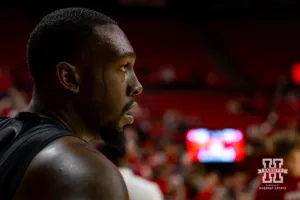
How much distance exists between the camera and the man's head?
3.33 ft

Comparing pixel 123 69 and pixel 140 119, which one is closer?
pixel 123 69

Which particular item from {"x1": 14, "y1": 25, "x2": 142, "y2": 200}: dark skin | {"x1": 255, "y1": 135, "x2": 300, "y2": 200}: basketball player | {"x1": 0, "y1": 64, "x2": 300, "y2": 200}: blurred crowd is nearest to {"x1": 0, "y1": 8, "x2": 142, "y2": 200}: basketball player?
{"x1": 14, "y1": 25, "x2": 142, "y2": 200}: dark skin

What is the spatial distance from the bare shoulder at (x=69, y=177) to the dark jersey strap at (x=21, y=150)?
15 millimetres

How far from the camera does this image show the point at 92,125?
3.48 feet

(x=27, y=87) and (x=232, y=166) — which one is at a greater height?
(x=27, y=87)

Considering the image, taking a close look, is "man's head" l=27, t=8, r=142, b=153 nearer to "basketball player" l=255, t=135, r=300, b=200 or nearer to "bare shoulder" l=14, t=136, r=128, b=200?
"bare shoulder" l=14, t=136, r=128, b=200

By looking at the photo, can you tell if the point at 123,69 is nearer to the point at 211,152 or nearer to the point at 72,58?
the point at 72,58

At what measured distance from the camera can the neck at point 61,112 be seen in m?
1.04

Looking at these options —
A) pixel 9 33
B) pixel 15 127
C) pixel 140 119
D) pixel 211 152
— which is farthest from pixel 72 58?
pixel 9 33

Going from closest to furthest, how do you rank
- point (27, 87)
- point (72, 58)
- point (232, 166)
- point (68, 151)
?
point (68, 151) < point (72, 58) < point (232, 166) < point (27, 87)

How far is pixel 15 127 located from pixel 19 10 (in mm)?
12330

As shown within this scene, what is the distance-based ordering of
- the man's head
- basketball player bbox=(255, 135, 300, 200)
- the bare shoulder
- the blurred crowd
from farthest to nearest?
the blurred crowd → basketball player bbox=(255, 135, 300, 200) → the man's head → the bare shoulder

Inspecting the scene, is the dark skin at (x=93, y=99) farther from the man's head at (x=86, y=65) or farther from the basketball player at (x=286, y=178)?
the basketball player at (x=286, y=178)

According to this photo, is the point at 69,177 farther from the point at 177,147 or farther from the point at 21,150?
the point at 177,147
